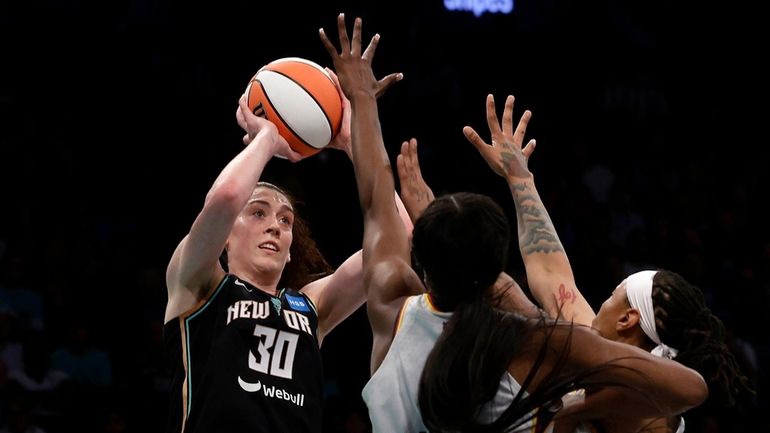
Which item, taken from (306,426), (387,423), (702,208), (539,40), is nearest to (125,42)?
(539,40)

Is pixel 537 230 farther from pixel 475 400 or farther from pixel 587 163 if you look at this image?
pixel 587 163

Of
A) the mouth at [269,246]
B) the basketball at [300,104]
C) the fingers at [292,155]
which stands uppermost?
the basketball at [300,104]

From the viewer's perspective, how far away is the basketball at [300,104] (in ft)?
12.8

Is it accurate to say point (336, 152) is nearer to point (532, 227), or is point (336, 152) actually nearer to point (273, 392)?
point (532, 227)

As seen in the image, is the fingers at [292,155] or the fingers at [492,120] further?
the fingers at [292,155]

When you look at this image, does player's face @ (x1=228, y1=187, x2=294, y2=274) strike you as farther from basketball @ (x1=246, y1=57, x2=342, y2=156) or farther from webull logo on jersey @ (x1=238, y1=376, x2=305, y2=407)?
webull logo on jersey @ (x1=238, y1=376, x2=305, y2=407)

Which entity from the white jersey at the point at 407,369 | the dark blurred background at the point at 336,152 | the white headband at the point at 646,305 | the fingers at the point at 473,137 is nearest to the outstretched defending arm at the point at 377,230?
the white jersey at the point at 407,369

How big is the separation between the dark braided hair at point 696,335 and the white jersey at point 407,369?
0.55 metres

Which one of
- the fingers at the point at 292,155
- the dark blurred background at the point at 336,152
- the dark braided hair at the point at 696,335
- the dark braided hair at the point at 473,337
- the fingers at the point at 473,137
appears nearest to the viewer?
the dark braided hair at the point at 473,337

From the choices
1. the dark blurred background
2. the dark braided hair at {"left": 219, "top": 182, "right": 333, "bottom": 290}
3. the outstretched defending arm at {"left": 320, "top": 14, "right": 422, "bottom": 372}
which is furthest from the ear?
the dark blurred background

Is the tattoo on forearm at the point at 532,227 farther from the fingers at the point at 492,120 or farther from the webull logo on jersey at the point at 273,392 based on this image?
the webull logo on jersey at the point at 273,392

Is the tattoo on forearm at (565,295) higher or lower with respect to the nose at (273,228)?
lower

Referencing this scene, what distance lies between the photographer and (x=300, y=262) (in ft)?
14.6

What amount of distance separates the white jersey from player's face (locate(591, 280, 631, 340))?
664mm
